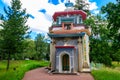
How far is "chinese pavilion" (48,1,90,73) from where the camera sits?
26047mm

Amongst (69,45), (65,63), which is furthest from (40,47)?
(69,45)

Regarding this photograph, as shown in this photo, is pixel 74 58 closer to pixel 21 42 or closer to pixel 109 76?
pixel 109 76

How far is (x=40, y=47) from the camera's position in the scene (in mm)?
82625

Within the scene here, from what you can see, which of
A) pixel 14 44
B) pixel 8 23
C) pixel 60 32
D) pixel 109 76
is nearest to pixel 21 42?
pixel 14 44

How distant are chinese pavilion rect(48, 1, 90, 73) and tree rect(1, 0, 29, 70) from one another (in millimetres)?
10335

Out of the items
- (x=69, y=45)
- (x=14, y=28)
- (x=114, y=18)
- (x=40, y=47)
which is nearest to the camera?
(x=114, y=18)

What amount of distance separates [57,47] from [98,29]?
19.5 meters

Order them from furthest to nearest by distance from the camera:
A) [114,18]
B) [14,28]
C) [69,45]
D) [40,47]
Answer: [40,47], [14,28], [69,45], [114,18]

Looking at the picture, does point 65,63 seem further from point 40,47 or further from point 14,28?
point 40,47

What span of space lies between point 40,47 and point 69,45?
5628 cm

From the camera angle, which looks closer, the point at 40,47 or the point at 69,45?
the point at 69,45

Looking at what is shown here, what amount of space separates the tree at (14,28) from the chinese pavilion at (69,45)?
407 inches

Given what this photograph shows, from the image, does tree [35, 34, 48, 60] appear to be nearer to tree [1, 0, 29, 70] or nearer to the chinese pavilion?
tree [1, 0, 29, 70]

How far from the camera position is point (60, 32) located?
28.4m
